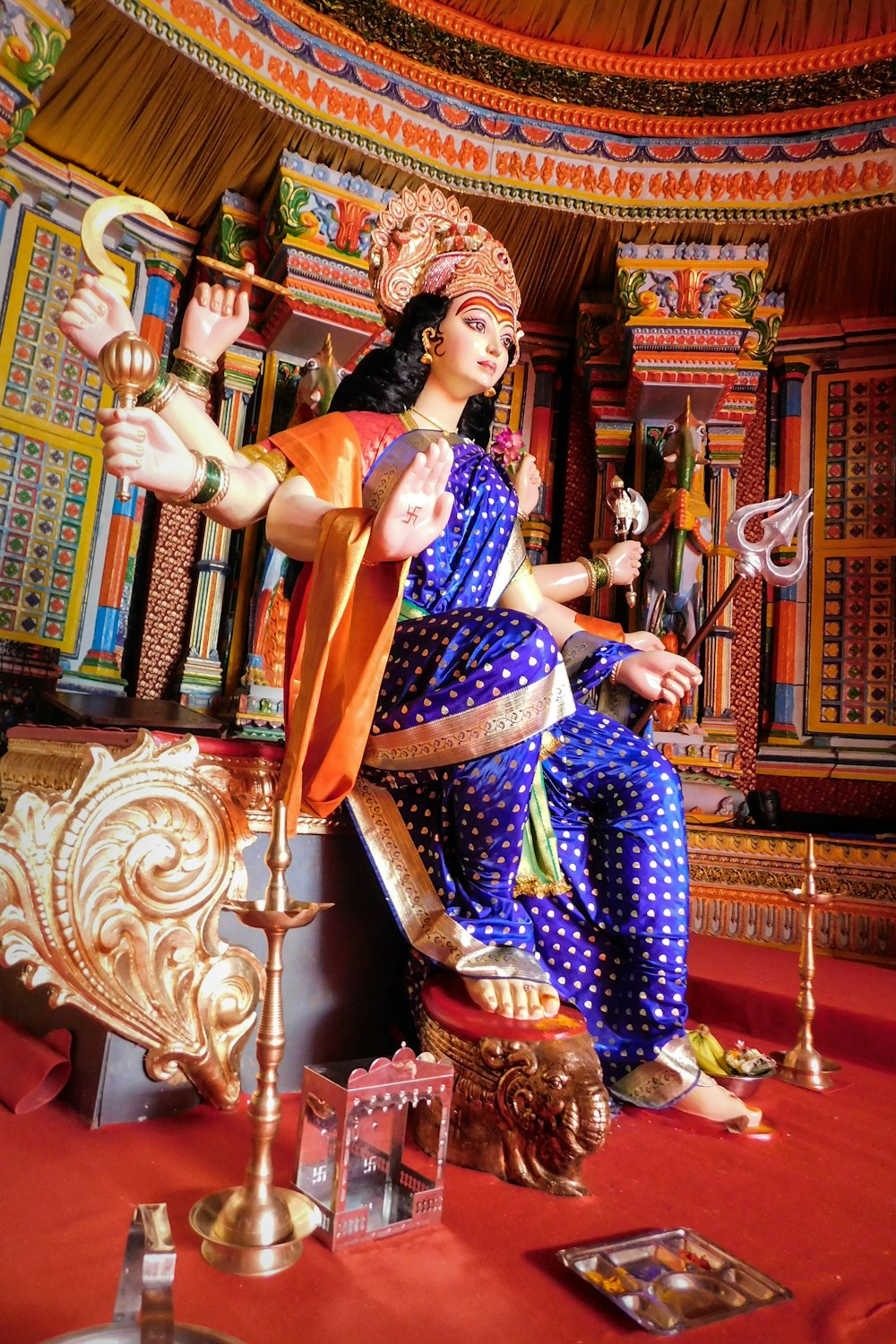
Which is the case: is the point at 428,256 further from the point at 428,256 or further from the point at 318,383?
the point at 318,383

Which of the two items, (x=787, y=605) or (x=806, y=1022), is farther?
(x=787, y=605)

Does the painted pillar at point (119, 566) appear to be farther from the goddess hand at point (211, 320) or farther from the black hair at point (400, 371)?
the goddess hand at point (211, 320)

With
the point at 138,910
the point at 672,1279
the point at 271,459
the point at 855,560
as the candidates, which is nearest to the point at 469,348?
the point at 271,459

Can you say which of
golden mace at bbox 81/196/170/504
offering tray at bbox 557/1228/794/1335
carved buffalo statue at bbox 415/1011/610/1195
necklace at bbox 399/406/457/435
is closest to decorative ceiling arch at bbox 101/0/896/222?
necklace at bbox 399/406/457/435

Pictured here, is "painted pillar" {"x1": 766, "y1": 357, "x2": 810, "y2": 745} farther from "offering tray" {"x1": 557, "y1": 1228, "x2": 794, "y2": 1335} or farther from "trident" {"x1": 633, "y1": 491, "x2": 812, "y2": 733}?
"offering tray" {"x1": 557, "y1": 1228, "x2": 794, "y2": 1335}

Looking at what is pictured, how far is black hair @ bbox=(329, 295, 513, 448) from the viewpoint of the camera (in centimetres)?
203

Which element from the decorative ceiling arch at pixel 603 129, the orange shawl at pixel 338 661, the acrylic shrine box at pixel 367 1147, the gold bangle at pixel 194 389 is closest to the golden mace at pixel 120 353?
the gold bangle at pixel 194 389

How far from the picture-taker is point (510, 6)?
14.0ft

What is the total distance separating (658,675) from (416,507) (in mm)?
813

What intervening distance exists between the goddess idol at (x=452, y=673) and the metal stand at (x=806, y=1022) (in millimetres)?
443

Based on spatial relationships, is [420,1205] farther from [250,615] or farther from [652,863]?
[250,615]

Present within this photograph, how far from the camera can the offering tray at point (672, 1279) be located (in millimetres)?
1039

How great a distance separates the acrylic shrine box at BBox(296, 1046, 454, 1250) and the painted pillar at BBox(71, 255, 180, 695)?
130 inches

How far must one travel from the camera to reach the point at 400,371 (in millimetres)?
2057
